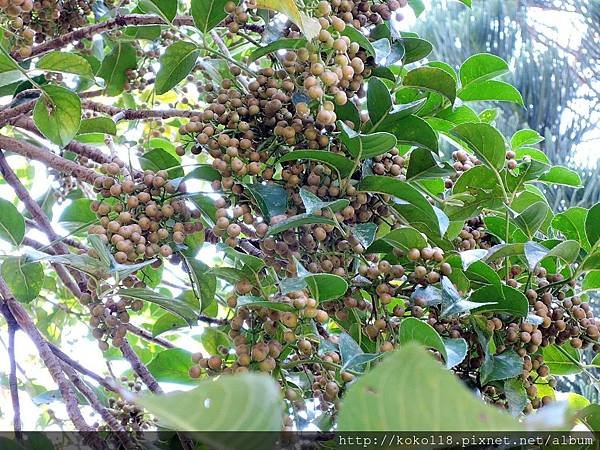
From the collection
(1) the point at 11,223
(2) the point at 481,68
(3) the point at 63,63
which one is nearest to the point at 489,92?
(2) the point at 481,68

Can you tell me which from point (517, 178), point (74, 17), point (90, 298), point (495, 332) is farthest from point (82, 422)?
point (74, 17)

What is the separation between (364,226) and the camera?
782mm

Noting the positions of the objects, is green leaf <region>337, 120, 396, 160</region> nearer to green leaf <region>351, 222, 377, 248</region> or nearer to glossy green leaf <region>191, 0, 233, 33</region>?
green leaf <region>351, 222, 377, 248</region>

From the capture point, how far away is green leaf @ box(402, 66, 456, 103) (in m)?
0.88

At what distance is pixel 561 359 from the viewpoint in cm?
88

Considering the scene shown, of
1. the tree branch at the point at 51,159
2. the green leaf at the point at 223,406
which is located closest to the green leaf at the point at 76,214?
the tree branch at the point at 51,159

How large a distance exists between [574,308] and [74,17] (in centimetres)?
84

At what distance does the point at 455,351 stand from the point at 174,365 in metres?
0.41

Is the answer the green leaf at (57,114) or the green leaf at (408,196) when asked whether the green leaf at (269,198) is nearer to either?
the green leaf at (408,196)

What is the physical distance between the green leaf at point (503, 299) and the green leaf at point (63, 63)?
591 millimetres

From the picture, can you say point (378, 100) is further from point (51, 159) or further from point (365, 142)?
point (51, 159)

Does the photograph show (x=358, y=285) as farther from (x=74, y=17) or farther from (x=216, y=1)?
(x=74, y=17)

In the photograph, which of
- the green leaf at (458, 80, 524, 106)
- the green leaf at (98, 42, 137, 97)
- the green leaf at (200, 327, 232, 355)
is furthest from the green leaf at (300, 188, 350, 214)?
the green leaf at (98, 42, 137, 97)

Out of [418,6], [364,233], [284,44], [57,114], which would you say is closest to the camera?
[364,233]
